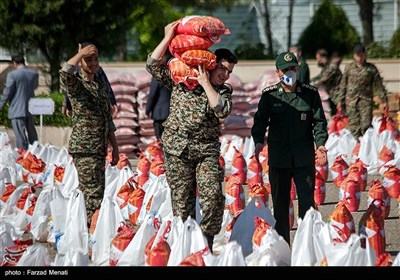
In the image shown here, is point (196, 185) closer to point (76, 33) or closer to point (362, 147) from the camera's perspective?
point (362, 147)

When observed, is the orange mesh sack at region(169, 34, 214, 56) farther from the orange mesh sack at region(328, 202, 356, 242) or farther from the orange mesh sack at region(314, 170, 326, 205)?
the orange mesh sack at region(314, 170, 326, 205)

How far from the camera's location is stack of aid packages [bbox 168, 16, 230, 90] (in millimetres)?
8820

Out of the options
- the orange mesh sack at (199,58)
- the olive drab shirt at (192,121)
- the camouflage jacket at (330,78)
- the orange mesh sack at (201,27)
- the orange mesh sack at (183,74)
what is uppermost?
the orange mesh sack at (201,27)

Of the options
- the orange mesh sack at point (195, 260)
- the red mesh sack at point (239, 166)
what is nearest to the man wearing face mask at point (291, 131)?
the orange mesh sack at point (195, 260)

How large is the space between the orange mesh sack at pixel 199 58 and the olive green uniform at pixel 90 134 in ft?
4.37

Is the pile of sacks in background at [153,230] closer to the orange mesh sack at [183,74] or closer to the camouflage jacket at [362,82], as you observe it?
the orange mesh sack at [183,74]

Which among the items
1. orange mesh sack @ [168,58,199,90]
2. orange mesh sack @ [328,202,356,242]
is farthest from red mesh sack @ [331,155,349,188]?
orange mesh sack @ [168,58,199,90]

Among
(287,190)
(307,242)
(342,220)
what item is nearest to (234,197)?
(287,190)

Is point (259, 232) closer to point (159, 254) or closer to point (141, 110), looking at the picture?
point (159, 254)

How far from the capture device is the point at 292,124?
9516 mm

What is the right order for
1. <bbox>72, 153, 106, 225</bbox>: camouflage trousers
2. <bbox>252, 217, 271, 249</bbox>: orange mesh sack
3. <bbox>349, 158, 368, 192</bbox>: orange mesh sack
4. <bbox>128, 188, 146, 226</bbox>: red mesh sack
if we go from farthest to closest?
<bbox>349, 158, 368, 192</bbox>: orange mesh sack < <bbox>128, 188, 146, 226</bbox>: red mesh sack < <bbox>72, 153, 106, 225</bbox>: camouflage trousers < <bbox>252, 217, 271, 249</bbox>: orange mesh sack

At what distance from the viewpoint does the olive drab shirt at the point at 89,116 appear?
990 cm

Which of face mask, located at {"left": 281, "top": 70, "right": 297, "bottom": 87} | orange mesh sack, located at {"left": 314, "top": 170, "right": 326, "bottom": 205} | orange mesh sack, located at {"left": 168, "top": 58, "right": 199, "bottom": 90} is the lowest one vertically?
orange mesh sack, located at {"left": 314, "top": 170, "right": 326, "bottom": 205}

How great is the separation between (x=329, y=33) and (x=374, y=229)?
24413 millimetres
